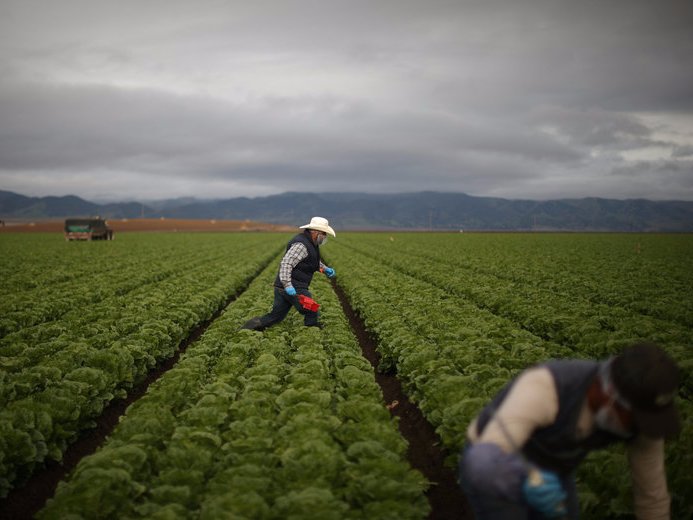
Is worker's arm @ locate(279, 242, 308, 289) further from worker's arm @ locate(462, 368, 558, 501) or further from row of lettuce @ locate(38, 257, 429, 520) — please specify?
worker's arm @ locate(462, 368, 558, 501)

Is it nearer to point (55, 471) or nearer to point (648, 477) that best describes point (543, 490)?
point (648, 477)

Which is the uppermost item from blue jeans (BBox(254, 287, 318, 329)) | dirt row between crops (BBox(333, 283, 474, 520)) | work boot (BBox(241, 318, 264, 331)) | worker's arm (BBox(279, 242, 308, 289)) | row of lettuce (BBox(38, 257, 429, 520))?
worker's arm (BBox(279, 242, 308, 289))

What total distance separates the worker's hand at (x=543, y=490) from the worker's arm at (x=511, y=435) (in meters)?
0.05

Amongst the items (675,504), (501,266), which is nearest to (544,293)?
(501,266)

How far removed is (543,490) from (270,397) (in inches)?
177

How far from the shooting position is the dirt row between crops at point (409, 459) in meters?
5.52

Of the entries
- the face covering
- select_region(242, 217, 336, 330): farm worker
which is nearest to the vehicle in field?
select_region(242, 217, 336, 330): farm worker

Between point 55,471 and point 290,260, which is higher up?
point 290,260

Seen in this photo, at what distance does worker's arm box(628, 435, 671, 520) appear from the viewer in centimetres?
326

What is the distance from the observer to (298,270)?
1092 centimetres

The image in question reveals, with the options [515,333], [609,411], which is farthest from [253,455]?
[515,333]

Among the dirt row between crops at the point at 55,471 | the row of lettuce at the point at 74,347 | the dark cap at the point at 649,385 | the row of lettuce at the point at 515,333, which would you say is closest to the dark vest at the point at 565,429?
the dark cap at the point at 649,385

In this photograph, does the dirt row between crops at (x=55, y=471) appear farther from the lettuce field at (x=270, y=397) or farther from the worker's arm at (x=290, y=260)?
the worker's arm at (x=290, y=260)

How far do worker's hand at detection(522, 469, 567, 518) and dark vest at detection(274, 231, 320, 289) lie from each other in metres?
8.21
